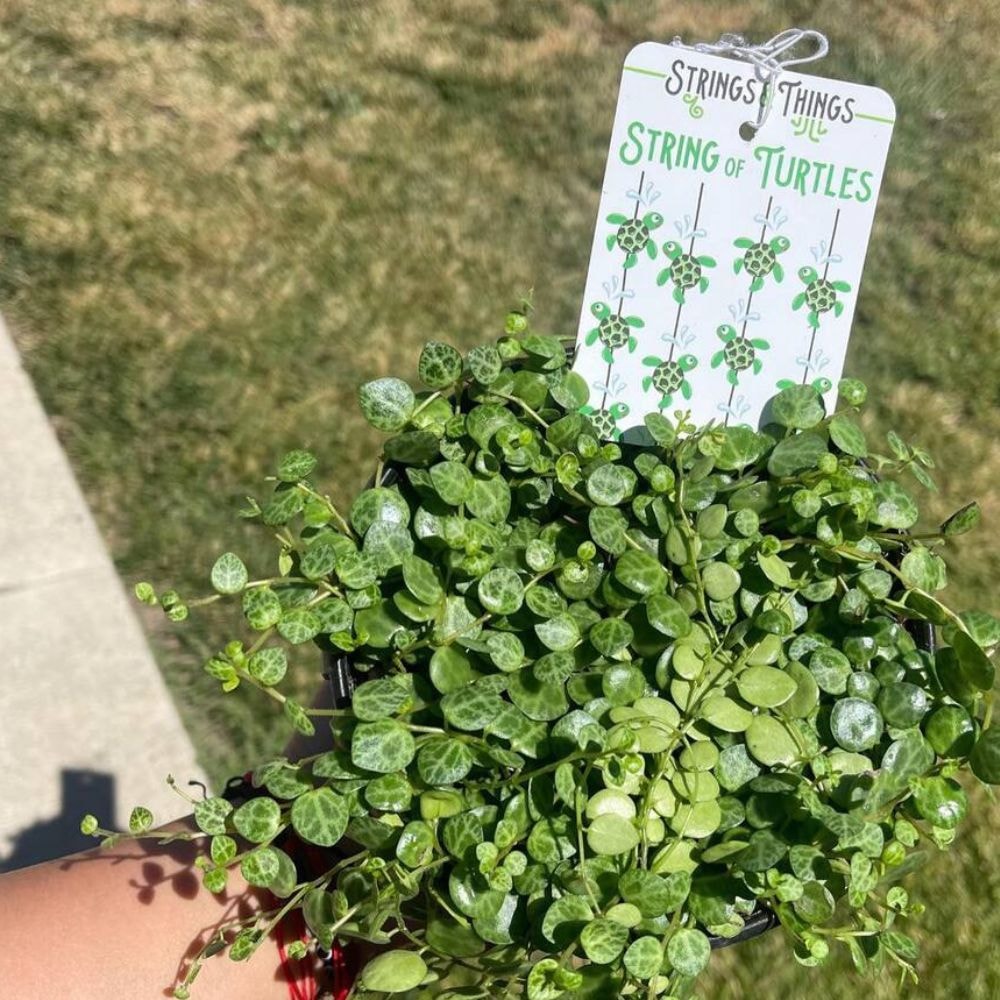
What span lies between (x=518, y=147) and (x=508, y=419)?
4.50 feet

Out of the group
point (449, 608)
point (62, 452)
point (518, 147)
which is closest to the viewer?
point (449, 608)

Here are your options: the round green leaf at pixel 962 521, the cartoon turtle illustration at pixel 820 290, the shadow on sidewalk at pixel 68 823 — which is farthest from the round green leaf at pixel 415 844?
the shadow on sidewalk at pixel 68 823

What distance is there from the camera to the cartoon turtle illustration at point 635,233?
43.1 inches

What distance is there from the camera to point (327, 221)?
2162mm

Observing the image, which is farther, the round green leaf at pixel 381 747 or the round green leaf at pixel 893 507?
the round green leaf at pixel 893 507

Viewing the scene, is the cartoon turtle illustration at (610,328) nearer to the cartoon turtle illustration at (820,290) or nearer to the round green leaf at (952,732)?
the cartoon turtle illustration at (820,290)

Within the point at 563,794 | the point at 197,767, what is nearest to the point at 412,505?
the point at 563,794

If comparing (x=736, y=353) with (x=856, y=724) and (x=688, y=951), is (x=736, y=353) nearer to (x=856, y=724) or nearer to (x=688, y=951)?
(x=856, y=724)

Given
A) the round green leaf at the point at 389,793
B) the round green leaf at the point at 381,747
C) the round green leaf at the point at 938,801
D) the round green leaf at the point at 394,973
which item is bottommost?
the round green leaf at the point at 394,973

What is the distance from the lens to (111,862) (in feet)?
3.87

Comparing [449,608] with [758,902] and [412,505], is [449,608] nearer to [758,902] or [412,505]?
[412,505]

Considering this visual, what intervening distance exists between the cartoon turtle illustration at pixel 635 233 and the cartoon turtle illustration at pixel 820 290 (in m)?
0.16

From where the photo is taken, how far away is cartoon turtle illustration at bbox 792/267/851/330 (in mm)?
1101

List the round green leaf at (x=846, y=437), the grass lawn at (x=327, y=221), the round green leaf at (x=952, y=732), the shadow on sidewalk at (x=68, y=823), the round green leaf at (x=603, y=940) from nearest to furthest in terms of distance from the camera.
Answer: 1. the round green leaf at (x=603, y=940)
2. the round green leaf at (x=952, y=732)
3. the round green leaf at (x=846, y=437)
4. the shadow on sidewalk at (x=68, y=823)
5. the grass lawn at (x=327, y=221)
